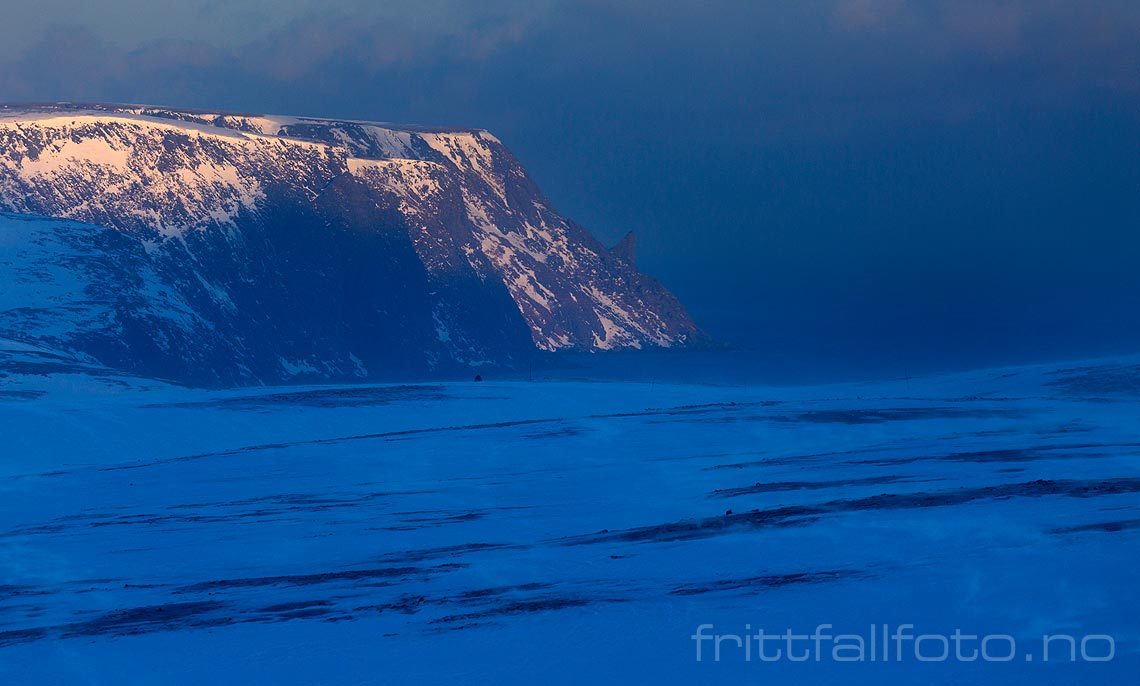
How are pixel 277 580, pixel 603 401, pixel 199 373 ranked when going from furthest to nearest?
1. pixel 199 373
2. pixel 603 401
3. pixel 277 580

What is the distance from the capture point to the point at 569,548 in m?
39.2

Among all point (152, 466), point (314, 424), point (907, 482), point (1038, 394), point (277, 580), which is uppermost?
point (1038, 394)

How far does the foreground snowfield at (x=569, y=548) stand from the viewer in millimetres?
28672

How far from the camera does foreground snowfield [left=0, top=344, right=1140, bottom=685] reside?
94.1 feet

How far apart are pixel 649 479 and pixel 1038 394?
43.0m

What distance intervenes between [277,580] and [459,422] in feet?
178

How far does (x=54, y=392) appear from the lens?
113 metres

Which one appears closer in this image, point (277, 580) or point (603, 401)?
point (277, 580)

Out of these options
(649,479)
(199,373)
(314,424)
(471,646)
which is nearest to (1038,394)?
(314,424)

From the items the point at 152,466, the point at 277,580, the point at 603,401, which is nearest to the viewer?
the point at 277,580

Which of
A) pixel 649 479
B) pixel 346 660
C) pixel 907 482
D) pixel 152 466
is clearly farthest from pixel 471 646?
pixel 152 466

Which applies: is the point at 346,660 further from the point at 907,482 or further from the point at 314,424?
the point at 314,424

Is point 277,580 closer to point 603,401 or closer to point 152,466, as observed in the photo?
point 152,466

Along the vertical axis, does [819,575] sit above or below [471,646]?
above
